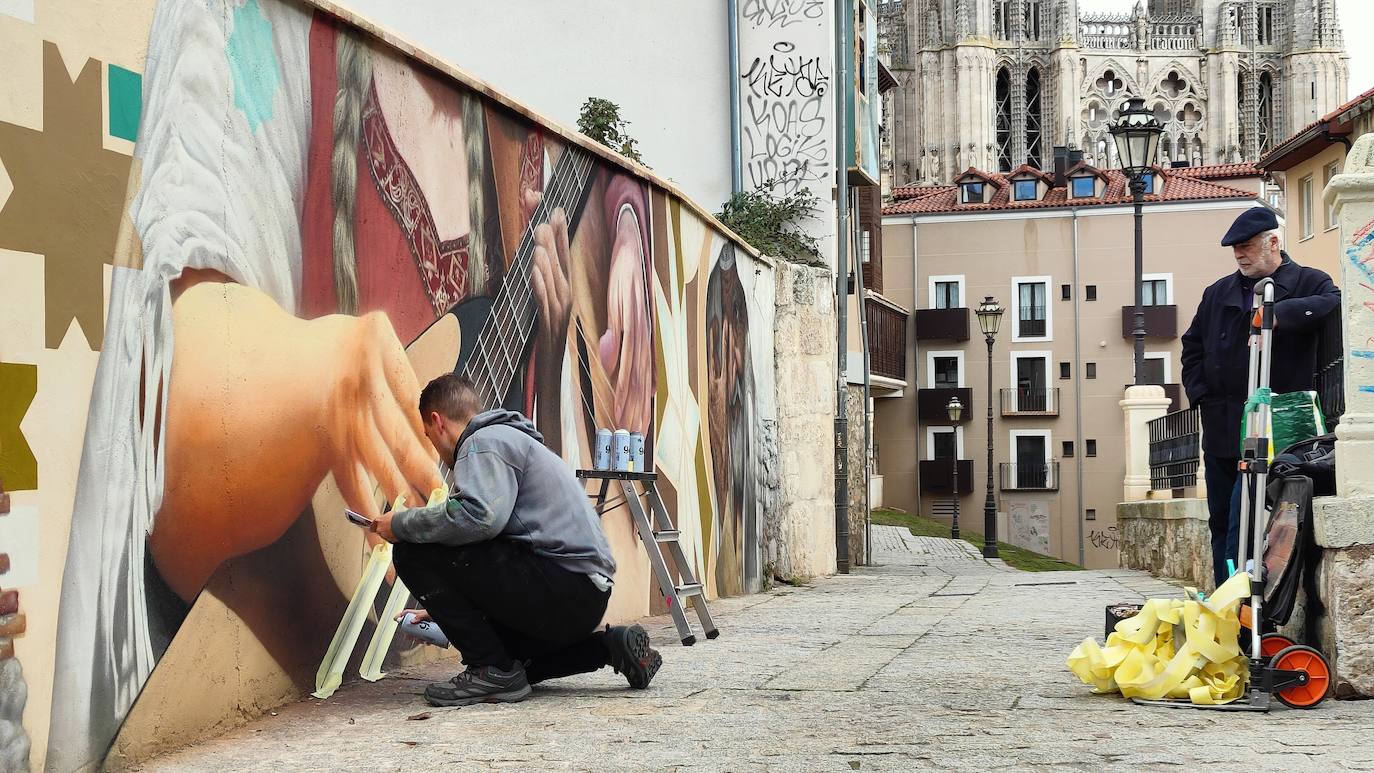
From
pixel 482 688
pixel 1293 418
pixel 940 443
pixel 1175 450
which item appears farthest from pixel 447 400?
pixel 940 443

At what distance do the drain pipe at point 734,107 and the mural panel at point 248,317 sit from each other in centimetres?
962

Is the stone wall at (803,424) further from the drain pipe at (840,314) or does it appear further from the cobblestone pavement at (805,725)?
the cobblestone pavement at (805,725)

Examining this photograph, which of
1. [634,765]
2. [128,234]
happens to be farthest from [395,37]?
[634,765]

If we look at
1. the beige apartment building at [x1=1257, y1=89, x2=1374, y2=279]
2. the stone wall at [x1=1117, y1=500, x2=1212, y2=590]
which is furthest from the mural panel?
the beige apartment building at [x1=1257, y1=89, x2=1374, y2=279]

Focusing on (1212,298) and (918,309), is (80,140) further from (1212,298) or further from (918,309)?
(918,309)

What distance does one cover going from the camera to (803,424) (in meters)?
16.6

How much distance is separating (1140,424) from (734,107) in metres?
6.55

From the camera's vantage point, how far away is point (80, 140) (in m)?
4.70

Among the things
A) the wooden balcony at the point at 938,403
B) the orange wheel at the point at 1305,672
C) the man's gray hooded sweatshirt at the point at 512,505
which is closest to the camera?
the man's gray hooded sweatshirt at the point at 512,505

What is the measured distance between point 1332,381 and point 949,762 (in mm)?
3494

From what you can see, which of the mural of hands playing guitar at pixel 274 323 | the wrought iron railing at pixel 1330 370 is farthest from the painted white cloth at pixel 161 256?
the wrought iron railing at pixel 1330 370

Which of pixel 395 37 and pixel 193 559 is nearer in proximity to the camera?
pixel 193 559

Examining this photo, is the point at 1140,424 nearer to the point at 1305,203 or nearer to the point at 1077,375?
the point at 1305,203

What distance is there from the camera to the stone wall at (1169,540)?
13.8 meters
